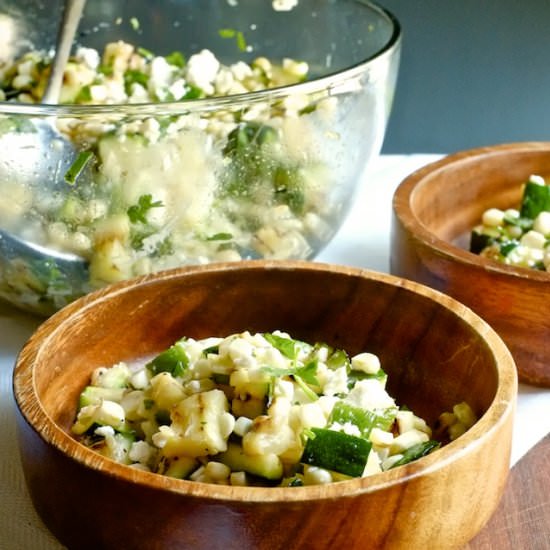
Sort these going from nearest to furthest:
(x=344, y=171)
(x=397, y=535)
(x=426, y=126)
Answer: (x=397, y=535) < (x=344, y=171) < (x=426, y=126)

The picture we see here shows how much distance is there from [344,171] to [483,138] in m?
0.99

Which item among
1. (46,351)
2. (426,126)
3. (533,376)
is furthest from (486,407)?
(426,126)

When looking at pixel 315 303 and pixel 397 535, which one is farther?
pixel 315 303

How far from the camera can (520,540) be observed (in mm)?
726

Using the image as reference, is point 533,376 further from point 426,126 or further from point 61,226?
point 426,126

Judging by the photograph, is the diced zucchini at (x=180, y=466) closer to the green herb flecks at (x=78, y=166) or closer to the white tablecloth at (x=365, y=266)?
the white tablecloth at (x=365, y=266)

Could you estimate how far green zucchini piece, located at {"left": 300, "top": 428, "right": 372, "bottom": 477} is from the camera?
2.16 ft

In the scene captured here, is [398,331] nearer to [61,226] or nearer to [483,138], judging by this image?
[61,226]

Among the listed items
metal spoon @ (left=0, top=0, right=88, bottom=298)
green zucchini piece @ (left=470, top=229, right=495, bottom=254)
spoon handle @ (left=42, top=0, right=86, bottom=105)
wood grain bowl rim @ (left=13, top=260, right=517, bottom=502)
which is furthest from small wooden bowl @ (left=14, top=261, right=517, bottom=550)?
spoon handle @ (left=42, top=0, right=86, bottom=105)

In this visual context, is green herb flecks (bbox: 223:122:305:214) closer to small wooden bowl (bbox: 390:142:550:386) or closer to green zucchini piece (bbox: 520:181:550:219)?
small wooden bowl (bbox: 390:142:550:386)

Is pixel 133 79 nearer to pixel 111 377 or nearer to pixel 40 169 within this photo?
pixel 40 169

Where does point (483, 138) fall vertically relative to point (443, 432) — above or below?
below

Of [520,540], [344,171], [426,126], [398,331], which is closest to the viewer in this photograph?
[520,540]

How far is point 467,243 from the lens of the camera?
3.64ft
